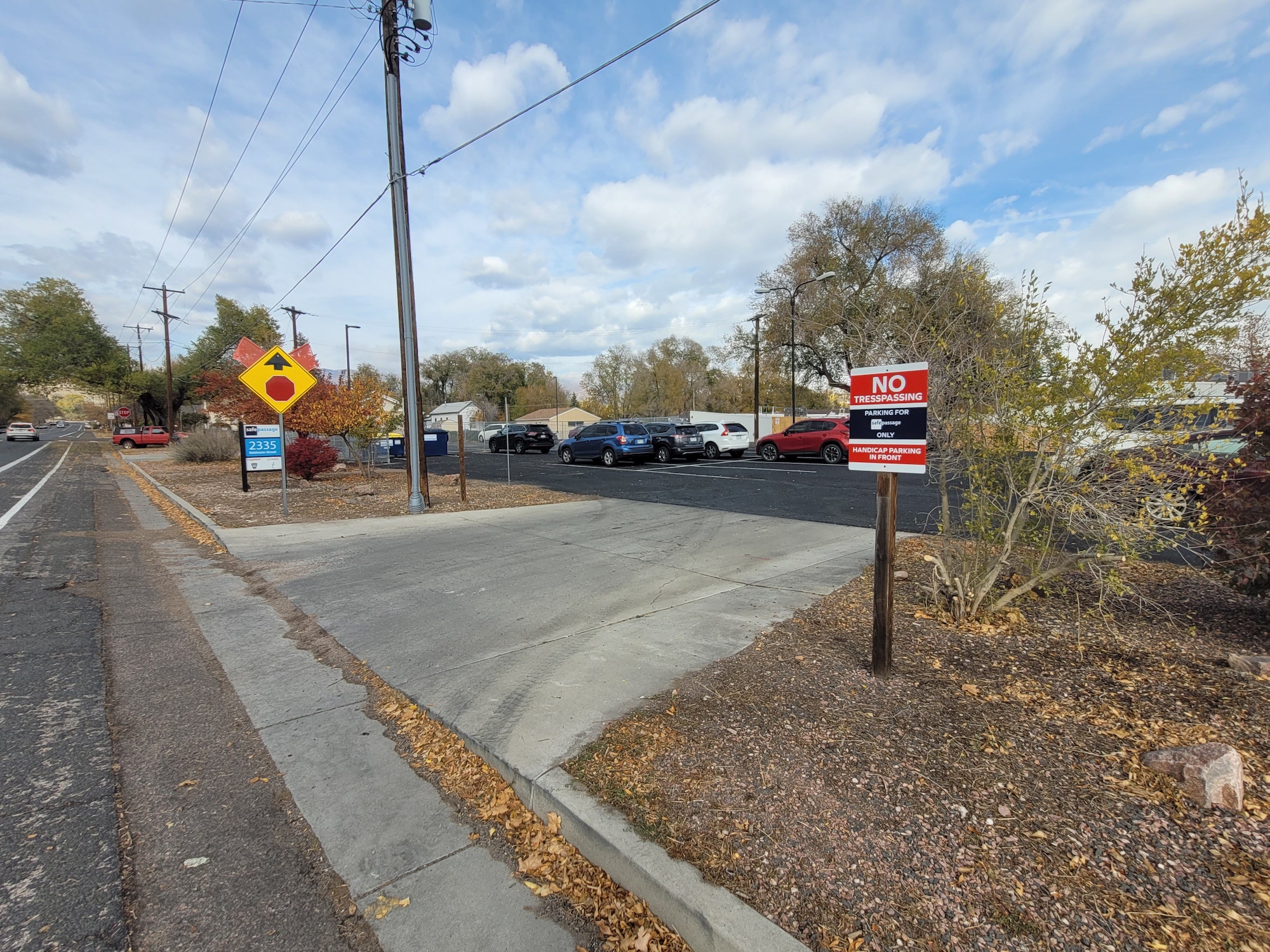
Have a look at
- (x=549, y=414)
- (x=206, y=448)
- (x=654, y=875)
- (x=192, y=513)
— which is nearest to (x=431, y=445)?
(x=206, y=448)

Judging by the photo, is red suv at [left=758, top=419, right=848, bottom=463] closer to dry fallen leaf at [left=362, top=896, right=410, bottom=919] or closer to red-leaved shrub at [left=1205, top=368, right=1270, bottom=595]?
red-leaved shrub at [left=1205, top=368, right=1270, bottom=595]

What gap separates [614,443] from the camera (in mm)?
22578

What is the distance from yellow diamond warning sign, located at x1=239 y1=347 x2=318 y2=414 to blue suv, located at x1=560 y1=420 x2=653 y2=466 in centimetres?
1219

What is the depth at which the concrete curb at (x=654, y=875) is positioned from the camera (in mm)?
1871

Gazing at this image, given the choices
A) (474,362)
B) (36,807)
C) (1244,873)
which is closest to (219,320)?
(474,362)

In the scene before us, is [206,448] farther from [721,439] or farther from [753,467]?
[753,467]

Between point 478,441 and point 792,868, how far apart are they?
49546mm

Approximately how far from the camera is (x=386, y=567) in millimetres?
7035

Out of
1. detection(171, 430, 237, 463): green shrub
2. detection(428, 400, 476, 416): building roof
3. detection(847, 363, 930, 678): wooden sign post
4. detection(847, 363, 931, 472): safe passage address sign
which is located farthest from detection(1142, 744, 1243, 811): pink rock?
detection(428, 400, 476, 416): building roof

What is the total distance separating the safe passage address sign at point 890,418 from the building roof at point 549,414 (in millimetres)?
82393

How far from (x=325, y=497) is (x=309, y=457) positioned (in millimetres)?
3116

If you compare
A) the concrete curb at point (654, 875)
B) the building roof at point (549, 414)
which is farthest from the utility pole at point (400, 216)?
the building roof at point (549, 414)

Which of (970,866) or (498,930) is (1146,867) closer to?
(970,866)

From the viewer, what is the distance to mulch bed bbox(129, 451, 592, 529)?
11.1 metres
